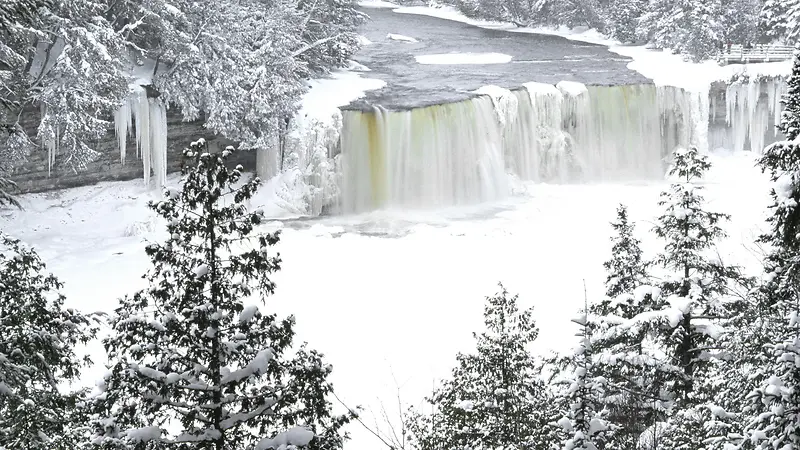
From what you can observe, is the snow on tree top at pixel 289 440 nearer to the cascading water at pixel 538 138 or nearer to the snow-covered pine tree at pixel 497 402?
the snow-covered pine tree at pixel 497 402

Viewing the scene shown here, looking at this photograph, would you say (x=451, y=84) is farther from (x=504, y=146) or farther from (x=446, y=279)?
(x=446, y=279)

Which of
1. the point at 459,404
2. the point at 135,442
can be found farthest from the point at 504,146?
the point at 135,442

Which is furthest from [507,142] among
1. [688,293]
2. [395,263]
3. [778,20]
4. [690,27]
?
[688,293]

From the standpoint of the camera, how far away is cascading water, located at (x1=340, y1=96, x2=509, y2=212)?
25.6m

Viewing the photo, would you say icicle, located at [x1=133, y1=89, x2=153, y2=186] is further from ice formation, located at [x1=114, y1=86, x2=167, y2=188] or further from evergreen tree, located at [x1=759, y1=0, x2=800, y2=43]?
evergreen tree, located at [x1=759, y1=0, x2=800, y2=43]

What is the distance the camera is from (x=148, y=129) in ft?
76.6

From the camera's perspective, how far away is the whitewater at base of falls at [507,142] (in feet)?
84.4

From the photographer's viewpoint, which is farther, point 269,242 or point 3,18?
point 3,18

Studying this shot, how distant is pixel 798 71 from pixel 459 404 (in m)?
5.00

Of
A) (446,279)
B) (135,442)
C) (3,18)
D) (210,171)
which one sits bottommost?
(446,279)

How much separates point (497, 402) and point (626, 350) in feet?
7.43

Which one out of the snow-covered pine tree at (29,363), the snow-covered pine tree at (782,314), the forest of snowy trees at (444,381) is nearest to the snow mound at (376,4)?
the forest of snowy trees at (444,381)

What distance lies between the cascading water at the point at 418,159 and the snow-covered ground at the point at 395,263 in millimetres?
793

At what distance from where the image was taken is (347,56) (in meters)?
32.2
